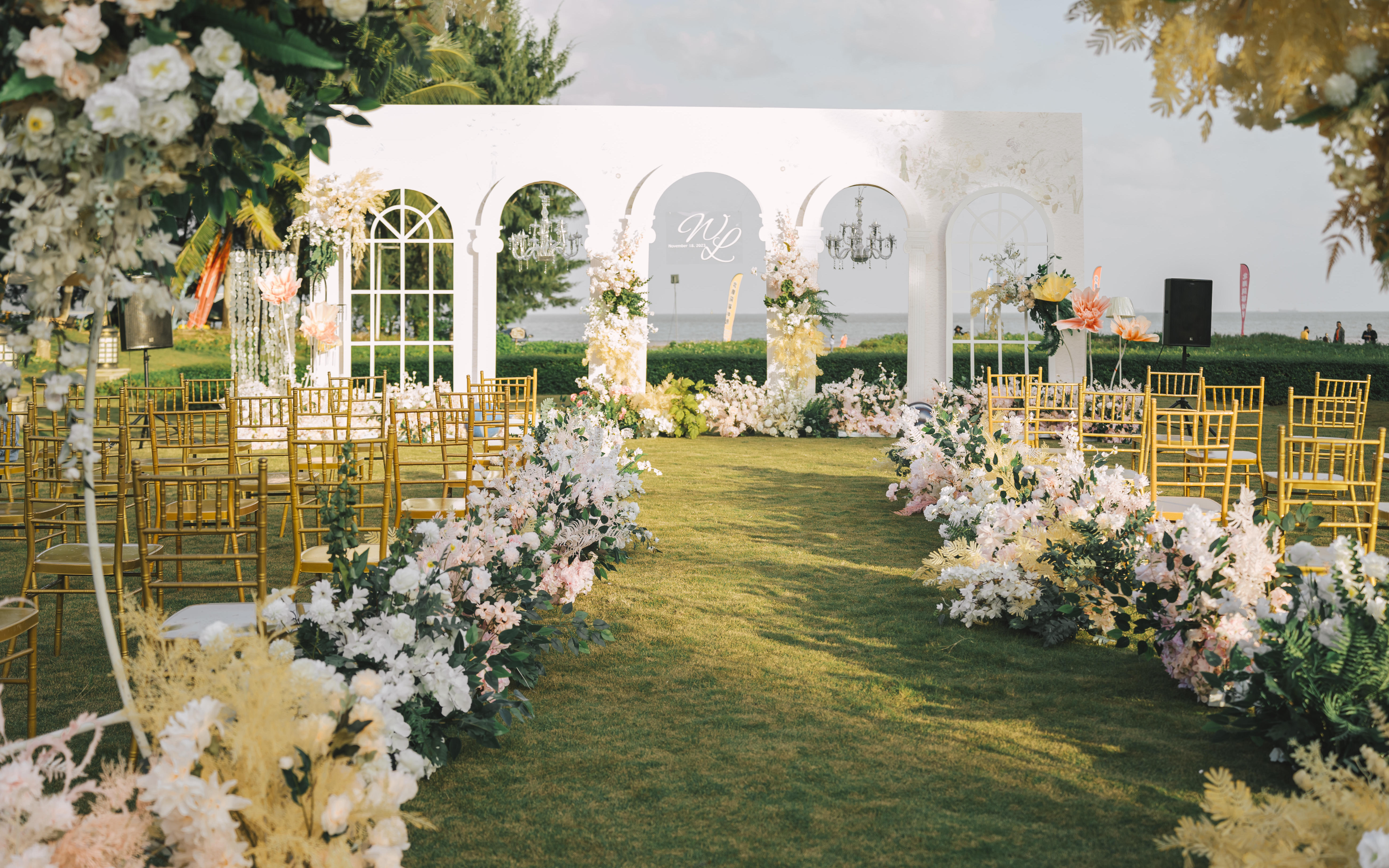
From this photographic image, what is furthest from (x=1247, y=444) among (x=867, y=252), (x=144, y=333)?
(x=144, y=333)

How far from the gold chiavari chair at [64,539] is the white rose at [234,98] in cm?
131

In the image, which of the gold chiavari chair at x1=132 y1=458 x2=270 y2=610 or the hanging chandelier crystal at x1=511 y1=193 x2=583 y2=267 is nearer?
the gold chiavari chair at x1=132 y1=458 x2=270 y2=610

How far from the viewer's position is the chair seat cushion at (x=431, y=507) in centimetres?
499

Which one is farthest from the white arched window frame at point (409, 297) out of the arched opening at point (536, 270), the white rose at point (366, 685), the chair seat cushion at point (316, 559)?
the white rose at point (366, 685)

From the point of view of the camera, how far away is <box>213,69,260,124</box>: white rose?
1.55 metres

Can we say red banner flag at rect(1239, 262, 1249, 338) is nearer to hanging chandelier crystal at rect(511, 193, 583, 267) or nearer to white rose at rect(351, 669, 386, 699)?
hanging chandelier crystal at rect(511, 193, 583, 267)

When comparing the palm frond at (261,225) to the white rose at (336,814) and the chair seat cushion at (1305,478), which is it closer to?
the chair seat cushion at (1305,478)

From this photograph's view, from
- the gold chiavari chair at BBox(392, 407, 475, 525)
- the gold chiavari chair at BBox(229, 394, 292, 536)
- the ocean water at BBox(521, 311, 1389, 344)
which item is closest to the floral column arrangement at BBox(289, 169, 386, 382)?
the gold chiavari chair at BBox(229, 394, 292, 536)

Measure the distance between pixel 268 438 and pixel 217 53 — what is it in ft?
27.1

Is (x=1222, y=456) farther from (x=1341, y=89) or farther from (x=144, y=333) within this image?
(x=144, y=333)

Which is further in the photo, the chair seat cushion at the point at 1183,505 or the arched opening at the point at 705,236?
the arched opening at the point at 705,236

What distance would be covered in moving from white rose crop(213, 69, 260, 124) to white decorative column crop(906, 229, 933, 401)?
9.98 meters

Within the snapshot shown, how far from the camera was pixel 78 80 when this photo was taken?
60.9 inches

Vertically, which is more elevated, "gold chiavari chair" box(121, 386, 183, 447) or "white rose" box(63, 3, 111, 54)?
"white rose" box(63, 3, 111, 54)
